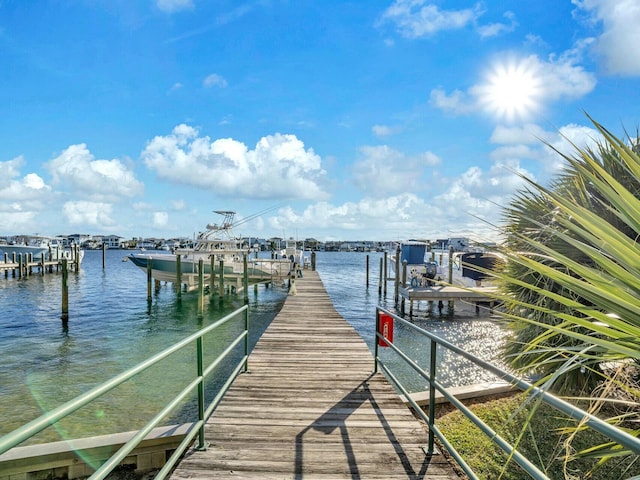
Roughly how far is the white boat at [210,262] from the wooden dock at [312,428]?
631 inches

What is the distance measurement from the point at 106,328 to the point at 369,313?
1187 cm

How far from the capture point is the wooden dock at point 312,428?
2904 mm

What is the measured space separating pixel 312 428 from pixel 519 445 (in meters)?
2.54

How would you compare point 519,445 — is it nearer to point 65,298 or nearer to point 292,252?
point 65,298

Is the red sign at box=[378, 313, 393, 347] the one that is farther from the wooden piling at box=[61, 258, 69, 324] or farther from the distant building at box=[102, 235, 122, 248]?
the distant building at box=[102, 235, 122, 248]

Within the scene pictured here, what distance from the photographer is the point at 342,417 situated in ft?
12.5


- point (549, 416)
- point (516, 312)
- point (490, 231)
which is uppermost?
point (490, 231)

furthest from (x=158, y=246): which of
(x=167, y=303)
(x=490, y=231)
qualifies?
(x=490, y=231)

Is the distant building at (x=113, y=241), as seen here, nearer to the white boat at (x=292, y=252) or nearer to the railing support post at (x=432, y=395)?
the white boat at (x=292, y=252)

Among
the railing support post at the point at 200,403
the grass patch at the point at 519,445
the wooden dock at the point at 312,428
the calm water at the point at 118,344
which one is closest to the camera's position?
the wooden dock at the point at 312,428

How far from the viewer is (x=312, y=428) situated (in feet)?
11.7

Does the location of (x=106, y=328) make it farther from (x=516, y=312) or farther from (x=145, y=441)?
(x=516, y=312)

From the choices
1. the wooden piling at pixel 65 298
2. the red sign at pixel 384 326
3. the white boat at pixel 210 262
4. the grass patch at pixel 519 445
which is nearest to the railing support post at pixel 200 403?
the grass patch at pixel 519 445

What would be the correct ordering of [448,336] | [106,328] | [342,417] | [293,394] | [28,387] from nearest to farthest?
[342,417] → [293,394] → [28,387] → [448,336] → [106,328]
